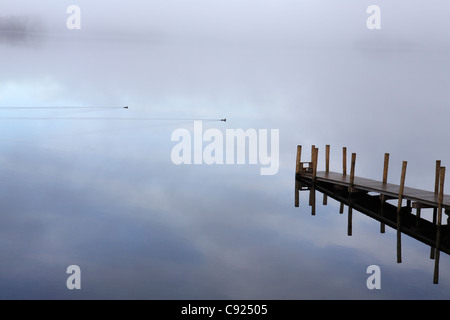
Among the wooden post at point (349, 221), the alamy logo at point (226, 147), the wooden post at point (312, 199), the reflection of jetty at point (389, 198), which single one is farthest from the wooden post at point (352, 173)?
the alamy logo at point (226, 147)

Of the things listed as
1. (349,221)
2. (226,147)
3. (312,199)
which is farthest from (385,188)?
(226,147)

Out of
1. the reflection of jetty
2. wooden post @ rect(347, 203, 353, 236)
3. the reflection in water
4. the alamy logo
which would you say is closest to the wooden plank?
the reflection of jetty

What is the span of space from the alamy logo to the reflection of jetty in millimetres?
3033

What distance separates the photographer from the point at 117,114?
3566cm

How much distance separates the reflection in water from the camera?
15.6m

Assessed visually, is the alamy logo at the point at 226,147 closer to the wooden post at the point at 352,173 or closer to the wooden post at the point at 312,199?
the wooden post at the point at 312,199

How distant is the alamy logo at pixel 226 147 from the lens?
25.6 metres

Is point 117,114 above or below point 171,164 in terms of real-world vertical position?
above

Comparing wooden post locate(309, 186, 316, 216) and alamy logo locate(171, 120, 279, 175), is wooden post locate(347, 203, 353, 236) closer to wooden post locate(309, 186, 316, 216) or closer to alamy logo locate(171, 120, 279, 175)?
wooden post locate(309, 186, 316, 216)

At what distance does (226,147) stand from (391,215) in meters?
11.6

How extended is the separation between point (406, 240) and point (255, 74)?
37547mm

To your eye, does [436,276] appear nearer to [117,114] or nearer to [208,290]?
[208,290]

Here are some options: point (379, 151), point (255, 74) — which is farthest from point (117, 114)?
point (255, 74)
